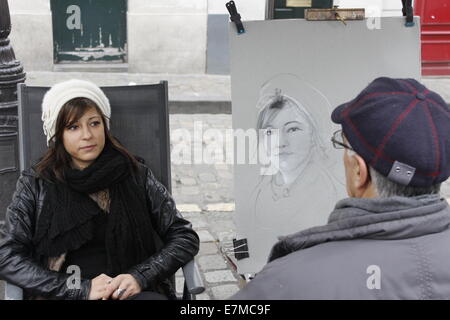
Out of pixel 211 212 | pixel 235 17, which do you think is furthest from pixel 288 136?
pixel 211 212

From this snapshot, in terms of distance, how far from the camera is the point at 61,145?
8.46ft

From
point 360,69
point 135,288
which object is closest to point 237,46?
point 360,69

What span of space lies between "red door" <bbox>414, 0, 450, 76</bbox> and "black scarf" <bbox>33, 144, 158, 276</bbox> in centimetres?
867

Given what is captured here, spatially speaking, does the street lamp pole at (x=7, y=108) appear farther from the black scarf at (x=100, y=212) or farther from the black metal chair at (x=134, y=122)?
the black scarf at (x=100, y=212)

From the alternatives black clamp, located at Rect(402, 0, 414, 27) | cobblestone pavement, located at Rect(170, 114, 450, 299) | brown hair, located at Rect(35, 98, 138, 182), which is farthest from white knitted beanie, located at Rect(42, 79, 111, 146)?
black clamp, located at Rect(402, 0, 414, 27)

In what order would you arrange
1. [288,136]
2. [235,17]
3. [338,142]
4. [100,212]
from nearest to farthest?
[338,142], [100,212], [235,17], [288,136]

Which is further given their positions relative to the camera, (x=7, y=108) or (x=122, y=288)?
(x=7, y=108)

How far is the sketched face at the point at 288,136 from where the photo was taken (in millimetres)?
3014

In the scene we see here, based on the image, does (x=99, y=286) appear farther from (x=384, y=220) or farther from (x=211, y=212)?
(x=211, y=212)

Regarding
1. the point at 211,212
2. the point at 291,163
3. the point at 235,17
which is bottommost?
the point at 211,212

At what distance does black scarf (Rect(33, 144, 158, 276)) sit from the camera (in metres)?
2.44

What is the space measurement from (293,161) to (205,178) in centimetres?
276

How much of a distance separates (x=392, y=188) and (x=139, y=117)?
169 centimetres

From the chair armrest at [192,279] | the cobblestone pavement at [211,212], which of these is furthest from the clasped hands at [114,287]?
the cobblestone pavement at [211,212]
